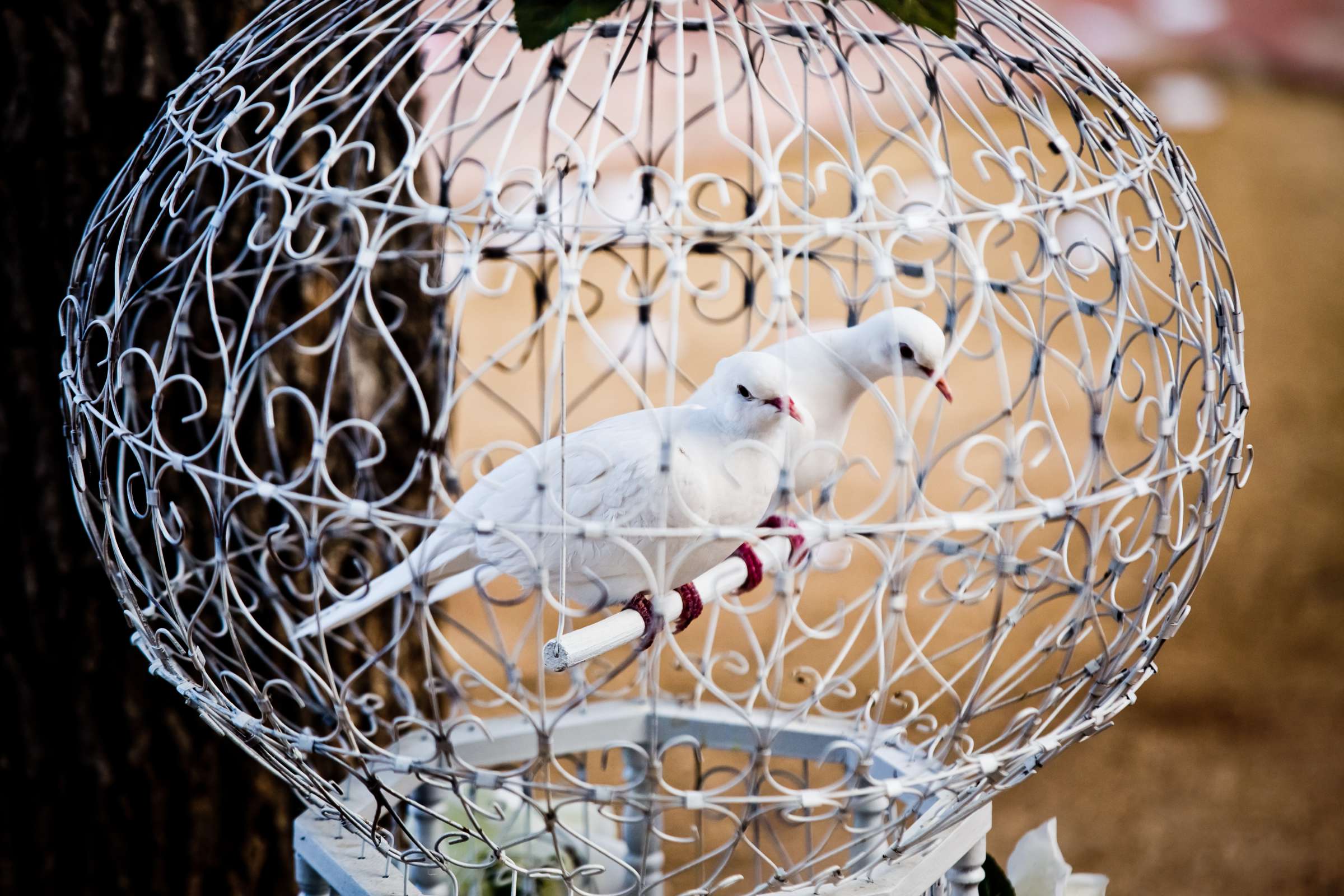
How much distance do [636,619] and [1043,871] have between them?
0.46m

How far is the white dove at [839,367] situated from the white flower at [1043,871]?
0.36 metres

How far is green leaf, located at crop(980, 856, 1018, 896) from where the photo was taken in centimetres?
98

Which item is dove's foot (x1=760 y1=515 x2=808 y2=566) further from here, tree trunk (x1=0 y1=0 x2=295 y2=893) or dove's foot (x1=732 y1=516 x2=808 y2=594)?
tree trunk (x1=0 y1=0 x2=295 y2=893)

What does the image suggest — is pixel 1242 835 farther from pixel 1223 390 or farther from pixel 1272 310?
pixel 1272 310

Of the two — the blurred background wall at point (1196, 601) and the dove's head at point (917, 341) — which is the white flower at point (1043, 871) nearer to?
the dove's head at point (917, 341)

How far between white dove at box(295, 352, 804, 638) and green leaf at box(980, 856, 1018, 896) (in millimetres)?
391

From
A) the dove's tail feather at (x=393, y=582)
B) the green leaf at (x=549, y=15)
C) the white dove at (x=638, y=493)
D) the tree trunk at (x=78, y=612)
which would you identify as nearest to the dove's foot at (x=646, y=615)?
the white dove at (x=638, y=493)

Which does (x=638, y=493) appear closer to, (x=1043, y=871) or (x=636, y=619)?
(x=636, y=619)

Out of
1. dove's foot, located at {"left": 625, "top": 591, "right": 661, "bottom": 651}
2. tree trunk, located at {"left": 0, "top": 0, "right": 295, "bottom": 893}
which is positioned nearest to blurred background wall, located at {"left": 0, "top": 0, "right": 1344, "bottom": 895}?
tree trunk, located at {"left": 0, "top": 0, "right": 295, "bottom": 893}

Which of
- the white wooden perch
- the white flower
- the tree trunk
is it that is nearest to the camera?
the white wooden perch

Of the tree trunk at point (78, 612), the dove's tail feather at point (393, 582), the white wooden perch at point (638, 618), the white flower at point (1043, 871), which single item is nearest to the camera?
the white wooden perch at point (638, 618)

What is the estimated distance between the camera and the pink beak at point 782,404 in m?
0.74

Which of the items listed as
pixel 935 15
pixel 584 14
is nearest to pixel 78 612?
pixel 584 14

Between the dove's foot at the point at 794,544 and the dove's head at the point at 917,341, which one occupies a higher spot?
the dove's head at the point at 917,341
